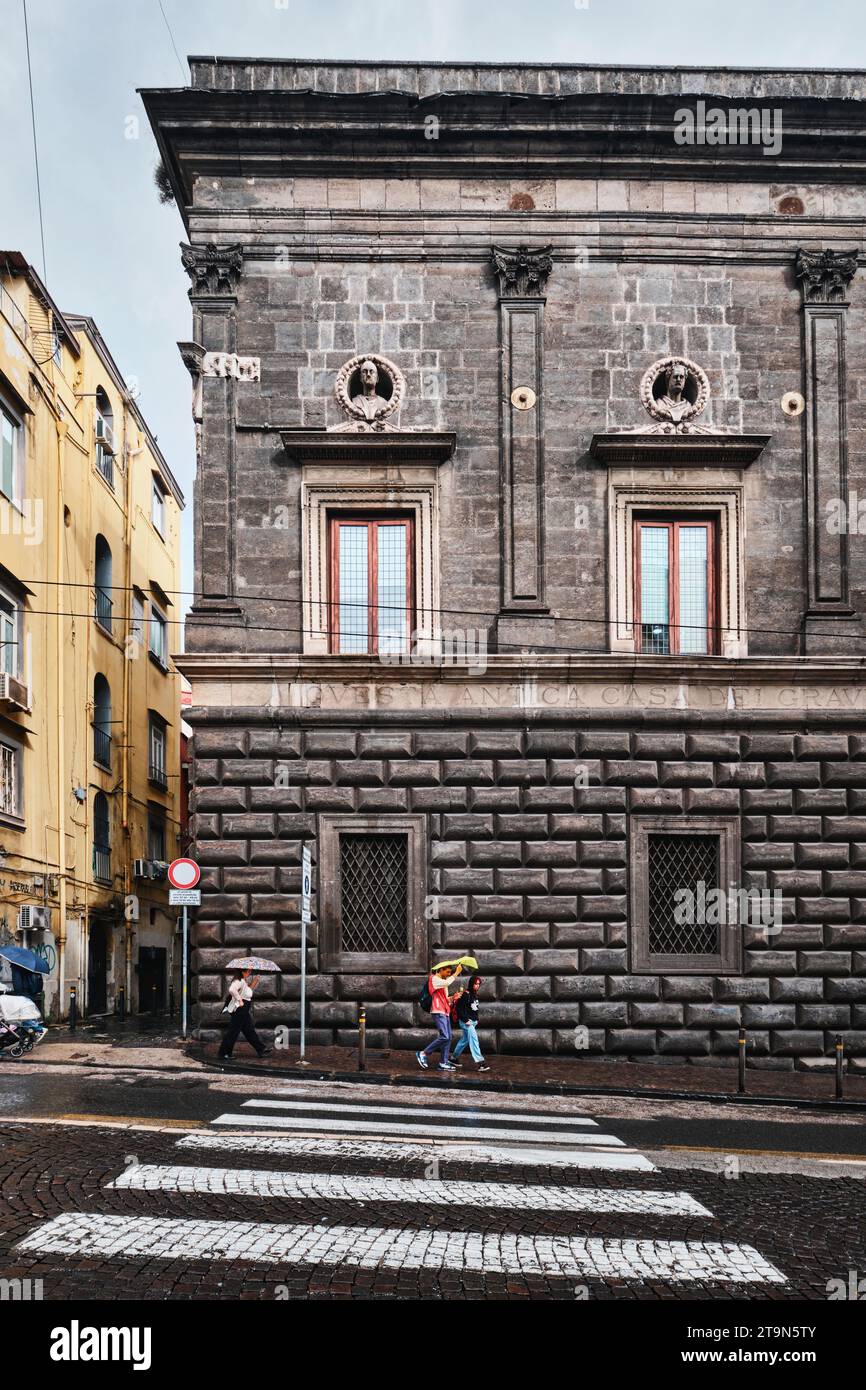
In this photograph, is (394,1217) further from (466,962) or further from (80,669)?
(80,669)

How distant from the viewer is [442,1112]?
1375 centimetres

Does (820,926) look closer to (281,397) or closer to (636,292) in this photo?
(636,292)

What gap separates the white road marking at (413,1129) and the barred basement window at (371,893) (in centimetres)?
623

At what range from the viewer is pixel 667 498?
786 inches

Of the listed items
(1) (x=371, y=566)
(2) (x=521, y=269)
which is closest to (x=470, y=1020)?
(1) (x=371, y=566)

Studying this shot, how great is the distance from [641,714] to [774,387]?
553 cm

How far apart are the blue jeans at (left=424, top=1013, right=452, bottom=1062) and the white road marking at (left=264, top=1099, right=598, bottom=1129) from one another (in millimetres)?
2770

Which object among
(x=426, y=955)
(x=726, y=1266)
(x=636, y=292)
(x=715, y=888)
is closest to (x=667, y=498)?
(x=636, y=292)

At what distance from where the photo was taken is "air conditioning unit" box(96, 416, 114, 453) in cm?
2997

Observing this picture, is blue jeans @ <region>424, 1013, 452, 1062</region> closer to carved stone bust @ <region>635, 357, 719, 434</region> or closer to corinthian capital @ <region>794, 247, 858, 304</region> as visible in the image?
carved stone bust @ <region>635, 357, 719, 434</region>

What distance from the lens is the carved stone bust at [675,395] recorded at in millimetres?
19953

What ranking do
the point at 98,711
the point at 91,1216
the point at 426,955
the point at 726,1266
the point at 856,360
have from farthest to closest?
the point at 98,711, the point at 856,360, the point at 426,955, the point at 91,1216, the point at 726,1266

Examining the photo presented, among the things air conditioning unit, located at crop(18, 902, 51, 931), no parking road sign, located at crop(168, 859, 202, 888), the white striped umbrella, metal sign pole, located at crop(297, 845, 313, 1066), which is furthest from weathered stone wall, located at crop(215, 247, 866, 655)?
air conditioning unit, located at crop(18, 902, 51, 931)

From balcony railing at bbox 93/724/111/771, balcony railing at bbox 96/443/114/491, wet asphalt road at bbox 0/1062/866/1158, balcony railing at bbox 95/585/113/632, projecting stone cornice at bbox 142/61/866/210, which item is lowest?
wet asphalt road at bbox 0/1062/866/1158
